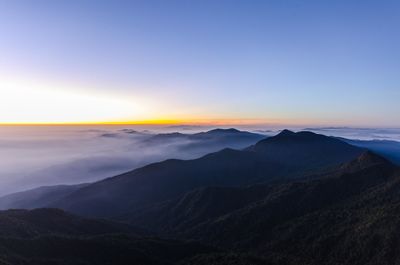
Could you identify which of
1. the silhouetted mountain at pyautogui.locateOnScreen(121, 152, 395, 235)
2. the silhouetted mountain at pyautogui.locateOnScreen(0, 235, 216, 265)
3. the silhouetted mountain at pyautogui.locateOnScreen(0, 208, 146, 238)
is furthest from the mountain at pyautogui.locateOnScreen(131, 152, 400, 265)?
the silhouetted mountain at pyautogui.locateOnScreen(0, 208, 146, 238)

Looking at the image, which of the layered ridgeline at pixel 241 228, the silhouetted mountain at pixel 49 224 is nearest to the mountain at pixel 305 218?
the layered ridgeline at pixel 241 228

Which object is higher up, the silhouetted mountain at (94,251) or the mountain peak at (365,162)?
the mountain peak at (365,162)

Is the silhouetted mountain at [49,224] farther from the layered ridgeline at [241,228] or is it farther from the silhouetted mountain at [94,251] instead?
the silhouetted mountain at [94,251]

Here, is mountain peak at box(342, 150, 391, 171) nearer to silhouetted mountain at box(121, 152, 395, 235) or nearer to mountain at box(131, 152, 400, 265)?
silhouetted mountain at box(121, 152, 395, 235)

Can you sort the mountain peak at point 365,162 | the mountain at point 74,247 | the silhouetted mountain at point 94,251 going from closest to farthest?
1. the silhouetted mountain at point 94,251
2. the mountain at point 74,247
3. the mountain peak at point 365,162

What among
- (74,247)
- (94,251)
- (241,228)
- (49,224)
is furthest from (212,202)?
(74,247)

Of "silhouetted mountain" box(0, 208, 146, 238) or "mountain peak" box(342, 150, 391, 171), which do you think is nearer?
"silhouetted mountain" box(0, 208, 146, 238)

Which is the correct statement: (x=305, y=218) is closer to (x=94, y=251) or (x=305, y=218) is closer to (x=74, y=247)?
(x=94, y=251)

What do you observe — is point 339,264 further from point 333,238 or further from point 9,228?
point 9,228
